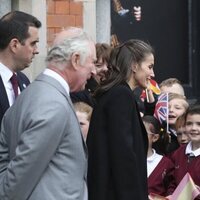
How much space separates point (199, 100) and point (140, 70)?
157 inches

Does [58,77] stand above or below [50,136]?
above

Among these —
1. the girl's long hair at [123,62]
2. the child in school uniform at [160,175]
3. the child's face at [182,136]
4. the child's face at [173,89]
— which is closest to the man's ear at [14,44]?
the girl's long hair at [123,62]

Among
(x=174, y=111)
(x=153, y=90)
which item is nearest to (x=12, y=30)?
(x=174, y=111)

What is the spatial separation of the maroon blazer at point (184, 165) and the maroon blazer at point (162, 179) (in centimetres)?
6

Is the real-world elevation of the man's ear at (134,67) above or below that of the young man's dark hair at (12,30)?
below

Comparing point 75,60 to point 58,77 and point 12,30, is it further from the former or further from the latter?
point 12,30

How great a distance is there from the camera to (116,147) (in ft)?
12.5

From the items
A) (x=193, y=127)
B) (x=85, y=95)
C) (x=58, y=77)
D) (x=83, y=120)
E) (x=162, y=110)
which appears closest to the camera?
(x=58, y=77)

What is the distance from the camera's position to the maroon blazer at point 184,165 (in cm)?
500

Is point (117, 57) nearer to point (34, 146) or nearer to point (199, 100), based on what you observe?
point (34, 146)

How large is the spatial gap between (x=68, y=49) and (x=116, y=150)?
23.5 inches

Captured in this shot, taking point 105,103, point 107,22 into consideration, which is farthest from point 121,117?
point 107,22

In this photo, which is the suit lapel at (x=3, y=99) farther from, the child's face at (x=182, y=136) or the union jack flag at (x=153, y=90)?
the union jack flag at (x=153, y=90)

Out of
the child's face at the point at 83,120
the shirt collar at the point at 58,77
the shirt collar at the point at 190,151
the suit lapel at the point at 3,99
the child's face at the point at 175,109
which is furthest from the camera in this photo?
the child's face at the point at 175,109
